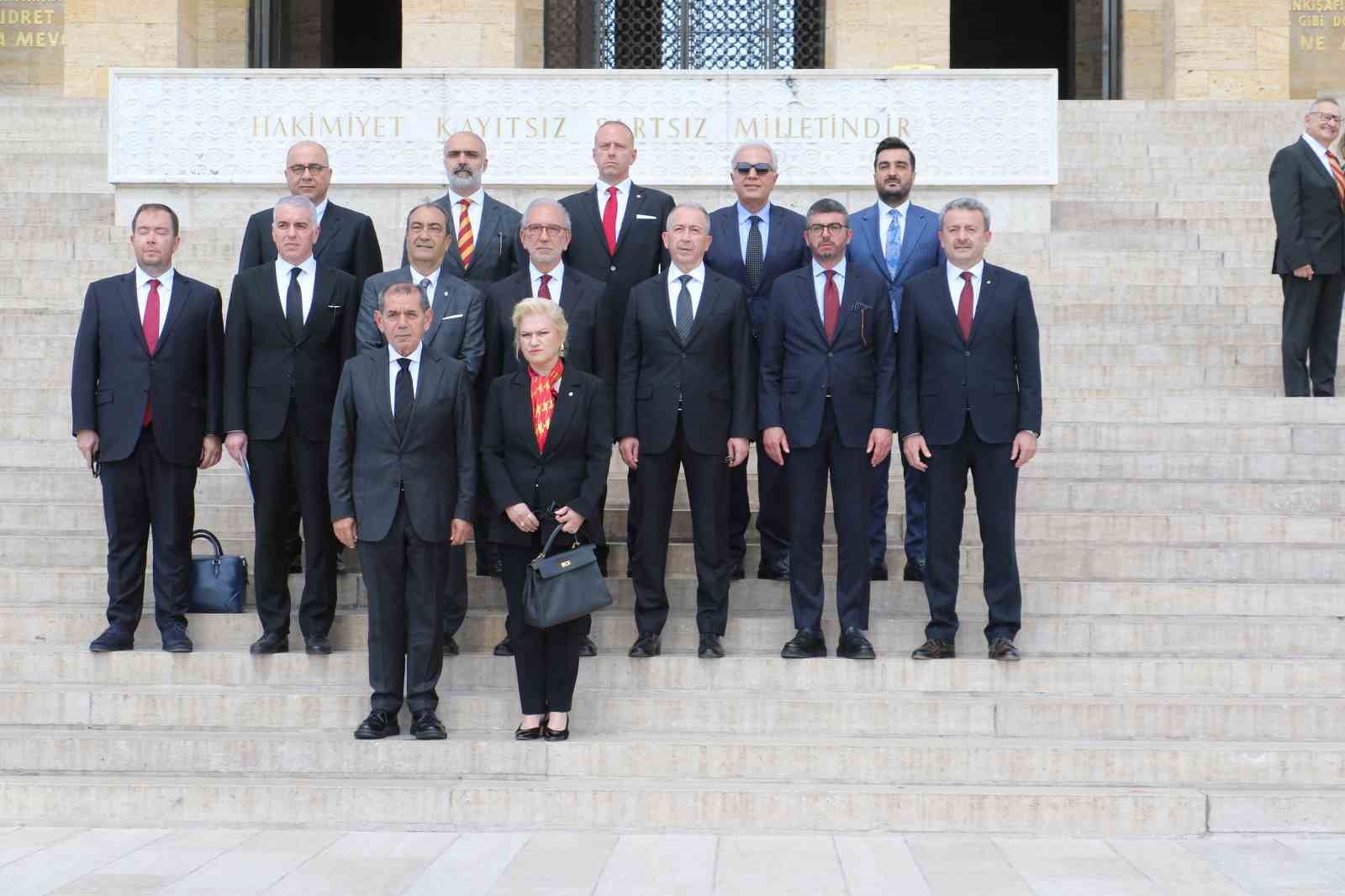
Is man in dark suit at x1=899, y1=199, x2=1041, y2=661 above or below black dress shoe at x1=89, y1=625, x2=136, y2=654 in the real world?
above

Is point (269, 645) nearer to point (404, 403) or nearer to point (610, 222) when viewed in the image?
point (404, 403)

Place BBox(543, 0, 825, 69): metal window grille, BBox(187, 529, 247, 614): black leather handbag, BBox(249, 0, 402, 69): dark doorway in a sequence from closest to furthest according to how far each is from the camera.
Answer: BBox(187, 529, 247, 614): black leather handbag, BBox(249, 0, 402, 69): dark doorway, BBox(543, 0, 825, 69): metal window grille

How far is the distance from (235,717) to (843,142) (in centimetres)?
824

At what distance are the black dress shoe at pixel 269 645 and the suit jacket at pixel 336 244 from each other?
171cm

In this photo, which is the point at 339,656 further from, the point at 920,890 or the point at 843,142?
the point at 843,142

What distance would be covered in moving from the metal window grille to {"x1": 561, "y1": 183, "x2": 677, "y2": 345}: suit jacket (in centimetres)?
1276

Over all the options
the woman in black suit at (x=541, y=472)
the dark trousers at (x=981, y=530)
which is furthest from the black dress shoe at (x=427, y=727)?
the dark trousers at (x=981, y=530)

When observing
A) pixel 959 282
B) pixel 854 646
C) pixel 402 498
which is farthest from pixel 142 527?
pixel 959 282

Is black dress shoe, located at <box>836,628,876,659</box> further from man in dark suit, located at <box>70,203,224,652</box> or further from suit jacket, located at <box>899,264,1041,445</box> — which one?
man in dark suit, located at <box>70,203,224,652</box>

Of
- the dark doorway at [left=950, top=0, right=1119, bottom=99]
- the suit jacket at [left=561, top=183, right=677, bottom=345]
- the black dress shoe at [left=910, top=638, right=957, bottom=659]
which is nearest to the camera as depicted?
the black dress shoe at [left=910, top=638, right=957, bottom=659]

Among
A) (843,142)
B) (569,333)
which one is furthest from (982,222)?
(843,142)

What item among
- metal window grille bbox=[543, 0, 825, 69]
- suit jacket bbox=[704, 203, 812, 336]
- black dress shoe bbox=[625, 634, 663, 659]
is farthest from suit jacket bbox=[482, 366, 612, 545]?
metal window grille bbox=[543, 0, 825, 69]

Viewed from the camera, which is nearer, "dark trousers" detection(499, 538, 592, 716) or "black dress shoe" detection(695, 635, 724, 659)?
"dark trousers" detection(499, 538, 592, 716)

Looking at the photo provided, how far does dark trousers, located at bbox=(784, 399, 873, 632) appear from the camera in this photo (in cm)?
704
